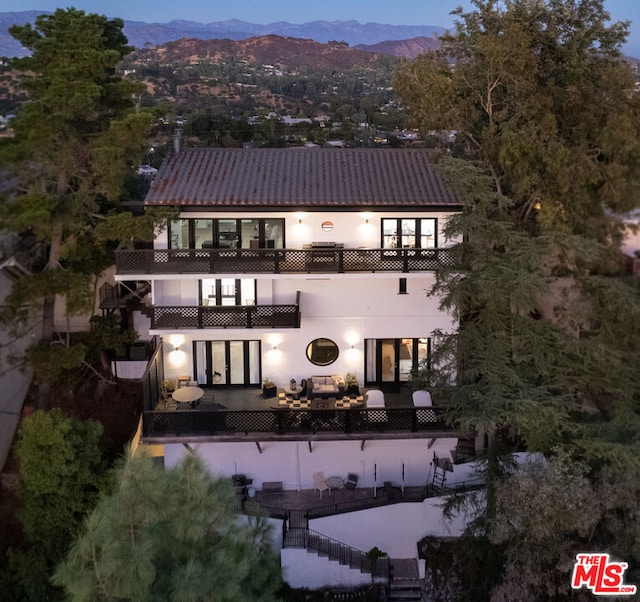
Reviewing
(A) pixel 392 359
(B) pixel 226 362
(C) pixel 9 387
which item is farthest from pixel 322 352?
(C) pixel 9 387


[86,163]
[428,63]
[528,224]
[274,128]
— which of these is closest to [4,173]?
[86,163]

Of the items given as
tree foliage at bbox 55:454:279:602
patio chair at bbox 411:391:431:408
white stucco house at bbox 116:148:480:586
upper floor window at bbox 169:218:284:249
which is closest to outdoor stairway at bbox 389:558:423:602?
white stucco house at bbox 116:148:480:586

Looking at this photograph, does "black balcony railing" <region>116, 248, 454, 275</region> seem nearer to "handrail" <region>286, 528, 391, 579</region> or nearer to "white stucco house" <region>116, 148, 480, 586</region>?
"white stucco house" <region>116, 148, 480, 586</region>

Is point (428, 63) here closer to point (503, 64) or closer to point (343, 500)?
point (503, 64)

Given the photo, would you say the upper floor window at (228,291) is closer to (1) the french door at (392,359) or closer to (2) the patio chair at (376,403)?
(1) the french door at (392,359)

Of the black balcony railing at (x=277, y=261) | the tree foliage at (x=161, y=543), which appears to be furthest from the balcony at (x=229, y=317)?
the tree foliage at (x=161, y=543)
